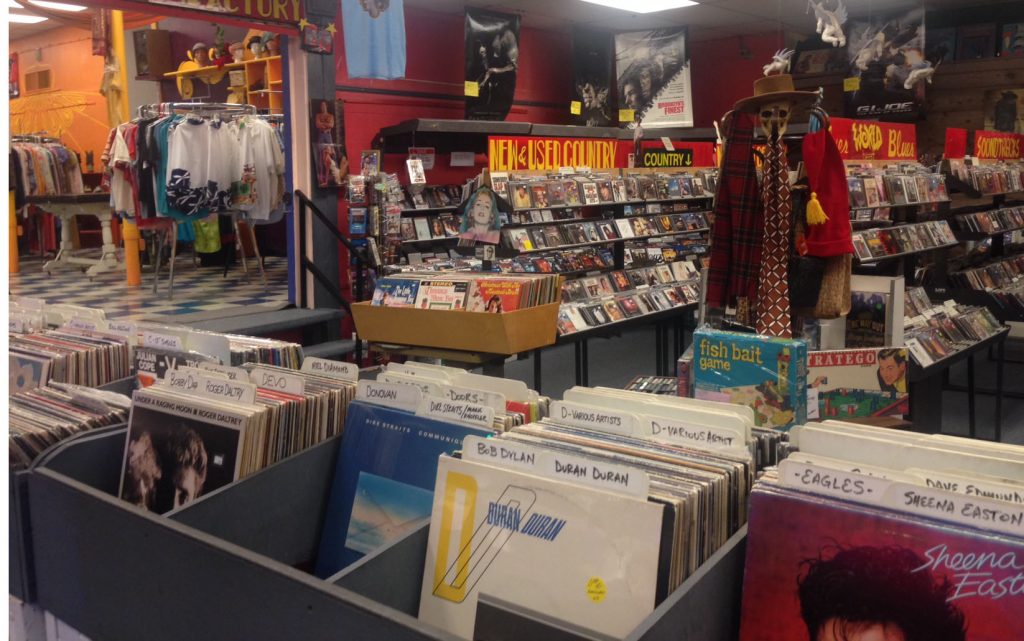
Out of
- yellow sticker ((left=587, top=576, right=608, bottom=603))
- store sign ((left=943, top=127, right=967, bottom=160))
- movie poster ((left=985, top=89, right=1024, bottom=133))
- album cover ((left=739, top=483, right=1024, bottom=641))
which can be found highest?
movie poster ((left=985, top=89, right=1024, bottom=133))

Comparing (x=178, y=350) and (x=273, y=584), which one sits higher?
(x=178, y=350)

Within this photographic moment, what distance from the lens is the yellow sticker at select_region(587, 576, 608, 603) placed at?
113 centimetres

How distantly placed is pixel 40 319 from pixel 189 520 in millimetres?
1533

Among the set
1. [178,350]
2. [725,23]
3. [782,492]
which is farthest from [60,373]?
[725,23]

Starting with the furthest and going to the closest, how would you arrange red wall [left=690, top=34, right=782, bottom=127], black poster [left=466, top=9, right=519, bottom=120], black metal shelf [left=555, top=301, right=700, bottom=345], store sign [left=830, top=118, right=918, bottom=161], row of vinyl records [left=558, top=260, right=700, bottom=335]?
red wall [left=690, top=34, right=782, bottom=127] < black poster [left=466, top=9, right=519, bottom=120] < store sign [left=830, top=118, right=918, bottom=161] < row of vinyl records [left=558, top=260, right=700, bottom=335] < black metal shelf [left=555, top=301, right=700, bottom=345]

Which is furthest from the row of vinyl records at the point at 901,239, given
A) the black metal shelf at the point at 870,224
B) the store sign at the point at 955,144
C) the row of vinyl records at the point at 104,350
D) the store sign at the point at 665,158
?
the row of vinyl records at the point at 104,350

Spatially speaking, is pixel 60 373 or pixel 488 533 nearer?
pixel 488 533

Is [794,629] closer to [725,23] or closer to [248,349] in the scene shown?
[248,349]

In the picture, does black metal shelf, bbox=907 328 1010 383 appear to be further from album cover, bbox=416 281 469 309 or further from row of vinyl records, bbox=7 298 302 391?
row of vinyl records, bbox=7 298 302 391

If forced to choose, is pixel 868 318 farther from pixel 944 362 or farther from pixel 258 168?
pixel 258 168

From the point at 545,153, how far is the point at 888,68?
18.3 feet

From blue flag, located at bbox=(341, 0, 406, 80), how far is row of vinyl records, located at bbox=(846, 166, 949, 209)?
11.0ft

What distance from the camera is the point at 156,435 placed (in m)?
1.73

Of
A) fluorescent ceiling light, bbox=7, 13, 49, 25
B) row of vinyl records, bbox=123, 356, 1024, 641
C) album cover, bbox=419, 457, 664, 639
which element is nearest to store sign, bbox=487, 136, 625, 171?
row of vinyl records, bbox=123, 356, 1024, 641
